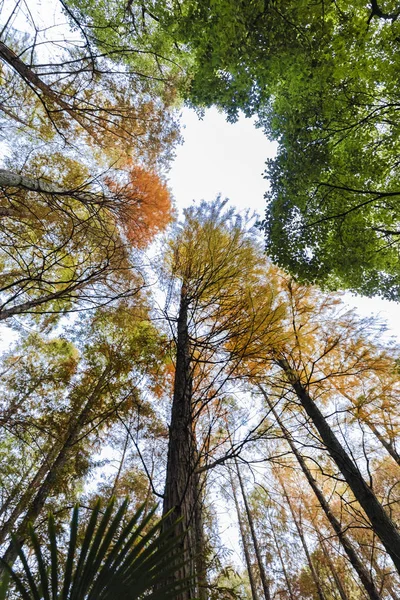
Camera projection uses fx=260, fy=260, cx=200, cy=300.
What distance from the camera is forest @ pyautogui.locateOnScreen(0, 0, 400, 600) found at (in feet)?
6.88

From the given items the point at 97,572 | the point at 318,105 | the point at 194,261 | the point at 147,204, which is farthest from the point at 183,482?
the point at 147,204

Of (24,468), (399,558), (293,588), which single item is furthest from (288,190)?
(293,588)

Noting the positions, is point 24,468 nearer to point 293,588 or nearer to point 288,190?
point 288,190

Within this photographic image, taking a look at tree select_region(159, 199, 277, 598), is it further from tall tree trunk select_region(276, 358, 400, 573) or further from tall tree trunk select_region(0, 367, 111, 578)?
tall tree trunk select_region(0, 367, 111, 578)

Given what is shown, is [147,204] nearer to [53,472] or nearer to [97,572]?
[53,472]

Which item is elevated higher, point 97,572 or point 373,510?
point 97,572

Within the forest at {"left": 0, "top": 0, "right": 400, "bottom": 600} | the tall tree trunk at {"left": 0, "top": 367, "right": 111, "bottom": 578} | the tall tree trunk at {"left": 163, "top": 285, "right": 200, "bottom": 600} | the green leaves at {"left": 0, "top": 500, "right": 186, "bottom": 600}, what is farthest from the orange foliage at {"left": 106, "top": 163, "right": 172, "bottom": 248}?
the green leaves at {"left": 0, "top": 500, "right": 186, "bottom": 600}

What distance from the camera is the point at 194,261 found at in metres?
4.35

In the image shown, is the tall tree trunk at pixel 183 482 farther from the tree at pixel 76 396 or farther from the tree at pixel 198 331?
the tree at pixel 76 396

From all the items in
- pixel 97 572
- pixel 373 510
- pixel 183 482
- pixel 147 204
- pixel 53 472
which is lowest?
pixel 373 510

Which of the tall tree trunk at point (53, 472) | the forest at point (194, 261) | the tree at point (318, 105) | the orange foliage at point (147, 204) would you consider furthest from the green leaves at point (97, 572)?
the orange foliage at point (147, 204)

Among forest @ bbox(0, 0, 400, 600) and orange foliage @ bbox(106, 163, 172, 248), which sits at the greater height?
orange foliage @ bbox(106, 163, 172, 248)

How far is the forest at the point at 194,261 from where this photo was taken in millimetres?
2098

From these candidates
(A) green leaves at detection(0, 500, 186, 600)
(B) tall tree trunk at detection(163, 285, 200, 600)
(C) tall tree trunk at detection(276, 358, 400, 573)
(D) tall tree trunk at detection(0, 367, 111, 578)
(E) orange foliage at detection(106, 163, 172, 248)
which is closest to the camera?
(A) green leaves at detection(0, 500, 186, 600)
